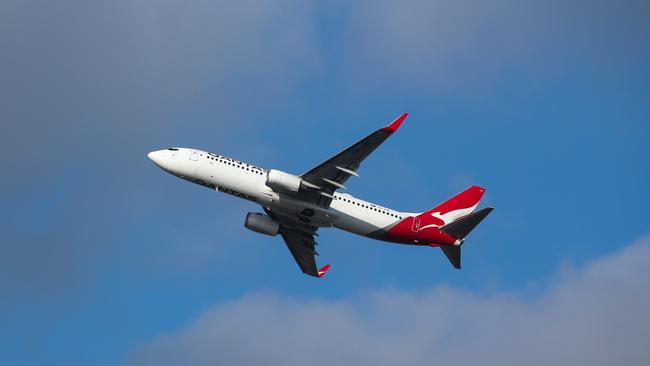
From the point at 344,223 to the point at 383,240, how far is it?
416 cm

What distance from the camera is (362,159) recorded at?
82.0 metres

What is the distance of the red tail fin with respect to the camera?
90.3 metres

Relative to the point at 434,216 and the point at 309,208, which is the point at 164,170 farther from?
the point at 434,216

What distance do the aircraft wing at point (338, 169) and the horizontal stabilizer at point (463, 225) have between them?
10.8 metres

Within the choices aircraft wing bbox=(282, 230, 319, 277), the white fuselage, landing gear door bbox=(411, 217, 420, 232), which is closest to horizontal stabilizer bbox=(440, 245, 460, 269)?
landing gear door bbox=(411, 217, 420, 232)

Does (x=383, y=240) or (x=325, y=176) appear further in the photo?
(x=383, y=240)

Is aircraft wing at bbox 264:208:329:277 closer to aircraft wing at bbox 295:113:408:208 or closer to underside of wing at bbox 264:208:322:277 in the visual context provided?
underside of wing at bbox 264:208:322:277

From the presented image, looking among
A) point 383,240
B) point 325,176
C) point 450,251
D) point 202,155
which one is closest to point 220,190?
point 202,155

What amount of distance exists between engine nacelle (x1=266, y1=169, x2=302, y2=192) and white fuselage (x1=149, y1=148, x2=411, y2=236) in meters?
1.39

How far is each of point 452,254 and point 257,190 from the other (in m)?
17.9

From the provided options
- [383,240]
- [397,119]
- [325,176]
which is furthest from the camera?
[383,240]

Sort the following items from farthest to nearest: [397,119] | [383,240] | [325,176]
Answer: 1. [383,240]
2. [325,176]
3. [397,119]

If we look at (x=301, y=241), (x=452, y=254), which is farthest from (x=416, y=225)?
(x=301, y=241)

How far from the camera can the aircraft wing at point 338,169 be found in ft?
260
